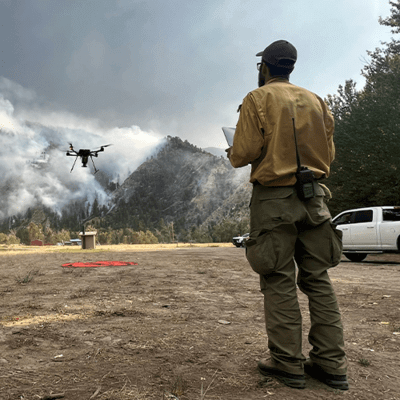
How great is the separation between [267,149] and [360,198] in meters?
18.2

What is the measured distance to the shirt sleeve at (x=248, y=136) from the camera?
94.6 inches

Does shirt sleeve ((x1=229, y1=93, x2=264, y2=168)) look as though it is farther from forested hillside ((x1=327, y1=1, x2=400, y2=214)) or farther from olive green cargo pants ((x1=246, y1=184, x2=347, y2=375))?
forested hillside ((x1=327, y1=1, x2=400, y2=214))

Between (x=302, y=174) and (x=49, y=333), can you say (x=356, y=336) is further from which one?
(x=49, y=333)

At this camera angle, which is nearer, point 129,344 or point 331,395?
point 331,395

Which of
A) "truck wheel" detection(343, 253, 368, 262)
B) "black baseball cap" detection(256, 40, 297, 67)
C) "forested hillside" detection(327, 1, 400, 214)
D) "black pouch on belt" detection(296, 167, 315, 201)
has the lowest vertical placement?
"truck wheel" detection(343, 253, 368, 262)

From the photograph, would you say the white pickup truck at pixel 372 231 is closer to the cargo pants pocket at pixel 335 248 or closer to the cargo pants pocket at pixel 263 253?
the cargo pants pocket at pixel 335 248

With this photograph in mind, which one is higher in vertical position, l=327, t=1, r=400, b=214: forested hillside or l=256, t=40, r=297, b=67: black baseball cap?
l=327, t=1, r=400, b=214: forested hillside

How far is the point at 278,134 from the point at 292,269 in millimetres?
826

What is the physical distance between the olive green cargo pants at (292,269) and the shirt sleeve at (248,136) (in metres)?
0.22

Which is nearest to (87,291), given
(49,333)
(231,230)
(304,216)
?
(49,333)

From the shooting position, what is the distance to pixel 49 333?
3.12 meters

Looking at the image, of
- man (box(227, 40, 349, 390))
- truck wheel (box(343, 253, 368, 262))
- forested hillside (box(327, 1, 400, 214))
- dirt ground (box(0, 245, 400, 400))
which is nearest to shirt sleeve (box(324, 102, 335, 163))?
man (box(227, 40, 349, 390))

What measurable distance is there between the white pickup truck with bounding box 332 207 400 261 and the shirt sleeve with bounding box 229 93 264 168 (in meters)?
9.75

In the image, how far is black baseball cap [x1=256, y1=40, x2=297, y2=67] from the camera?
2598 millimetres
